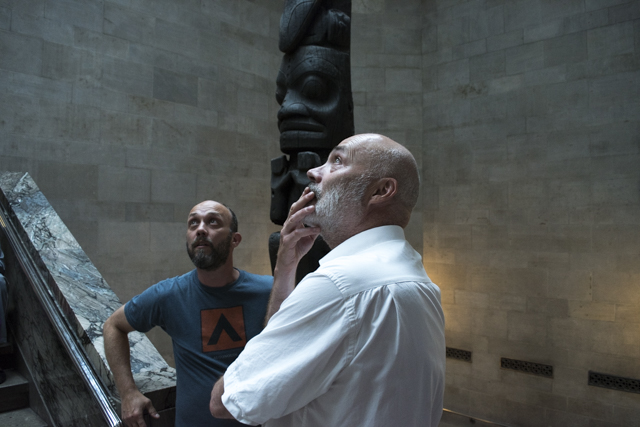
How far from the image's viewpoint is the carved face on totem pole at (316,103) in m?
3.64

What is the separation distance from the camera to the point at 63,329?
7.79 feet

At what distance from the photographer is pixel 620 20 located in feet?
17.8

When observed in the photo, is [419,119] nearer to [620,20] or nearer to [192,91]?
[620,20]

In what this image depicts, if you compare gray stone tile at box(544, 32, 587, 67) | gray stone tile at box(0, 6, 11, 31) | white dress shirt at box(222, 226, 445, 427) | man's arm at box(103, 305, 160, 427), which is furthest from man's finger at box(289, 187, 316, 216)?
gray stone tile at box(544, 32, 587, 67)

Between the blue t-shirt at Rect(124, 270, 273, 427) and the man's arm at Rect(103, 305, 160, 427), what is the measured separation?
84 mm

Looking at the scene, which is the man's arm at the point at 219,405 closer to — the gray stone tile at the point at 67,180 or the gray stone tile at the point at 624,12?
the gray stone tile at the point at 67,180

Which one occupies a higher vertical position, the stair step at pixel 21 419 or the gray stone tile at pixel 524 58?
the gray stone tile at pixel 524 58

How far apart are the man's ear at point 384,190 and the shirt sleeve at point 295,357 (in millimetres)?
280

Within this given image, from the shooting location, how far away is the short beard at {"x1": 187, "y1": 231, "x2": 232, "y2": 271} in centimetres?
203

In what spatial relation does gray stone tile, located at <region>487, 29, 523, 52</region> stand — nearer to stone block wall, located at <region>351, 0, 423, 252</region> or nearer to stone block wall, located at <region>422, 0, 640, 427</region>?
stone block wall, located at <region>422, 0, 640, 427</region>

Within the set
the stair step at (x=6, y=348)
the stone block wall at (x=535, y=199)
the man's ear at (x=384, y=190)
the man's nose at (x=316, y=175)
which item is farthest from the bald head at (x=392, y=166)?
the stone block wall at (x=535, y=199)

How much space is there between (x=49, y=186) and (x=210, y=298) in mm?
3600

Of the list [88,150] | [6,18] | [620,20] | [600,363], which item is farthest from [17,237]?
[620,20]

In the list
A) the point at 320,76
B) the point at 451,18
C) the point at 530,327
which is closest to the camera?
the point at 320,76
